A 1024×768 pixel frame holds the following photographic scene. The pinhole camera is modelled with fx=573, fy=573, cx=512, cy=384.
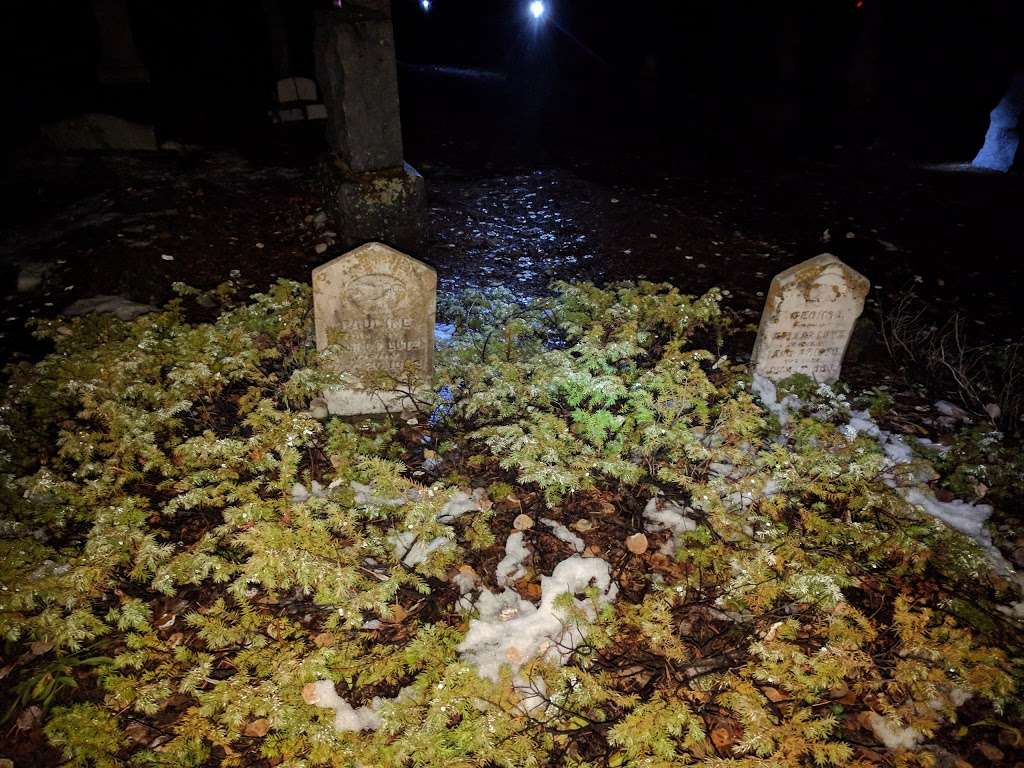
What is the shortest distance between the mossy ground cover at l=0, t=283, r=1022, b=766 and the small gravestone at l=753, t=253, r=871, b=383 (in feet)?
1.37

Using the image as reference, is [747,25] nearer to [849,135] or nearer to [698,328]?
[849,135]

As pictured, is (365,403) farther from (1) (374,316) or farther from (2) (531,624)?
(2) (531,624)

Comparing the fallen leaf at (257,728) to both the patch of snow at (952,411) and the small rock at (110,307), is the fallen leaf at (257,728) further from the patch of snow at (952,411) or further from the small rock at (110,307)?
the patch of snow at (952,411)

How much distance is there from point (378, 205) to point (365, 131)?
0.76 metres

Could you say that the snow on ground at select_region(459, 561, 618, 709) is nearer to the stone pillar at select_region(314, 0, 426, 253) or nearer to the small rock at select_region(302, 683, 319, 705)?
the small rock at select_region(302, 683, 319, 705)

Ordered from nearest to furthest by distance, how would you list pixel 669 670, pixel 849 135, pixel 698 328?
pixel 669 670
pixel 698 328
pixel 849 135

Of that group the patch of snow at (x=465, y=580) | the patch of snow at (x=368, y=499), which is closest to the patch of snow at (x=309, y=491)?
the patch of snow at (x=368, y=499)

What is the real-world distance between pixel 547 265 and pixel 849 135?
1011cm

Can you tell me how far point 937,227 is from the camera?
7918 mm

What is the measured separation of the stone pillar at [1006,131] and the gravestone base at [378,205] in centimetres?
1093

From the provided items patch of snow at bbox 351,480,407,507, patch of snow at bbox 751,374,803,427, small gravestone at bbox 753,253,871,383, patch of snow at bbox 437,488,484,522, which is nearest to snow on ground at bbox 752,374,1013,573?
patch of snow at bbox 751,374,803,427

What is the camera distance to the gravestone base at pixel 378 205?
20.7ft

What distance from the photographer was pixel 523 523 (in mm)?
3473

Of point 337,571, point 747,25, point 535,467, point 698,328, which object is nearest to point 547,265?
point 698,328
